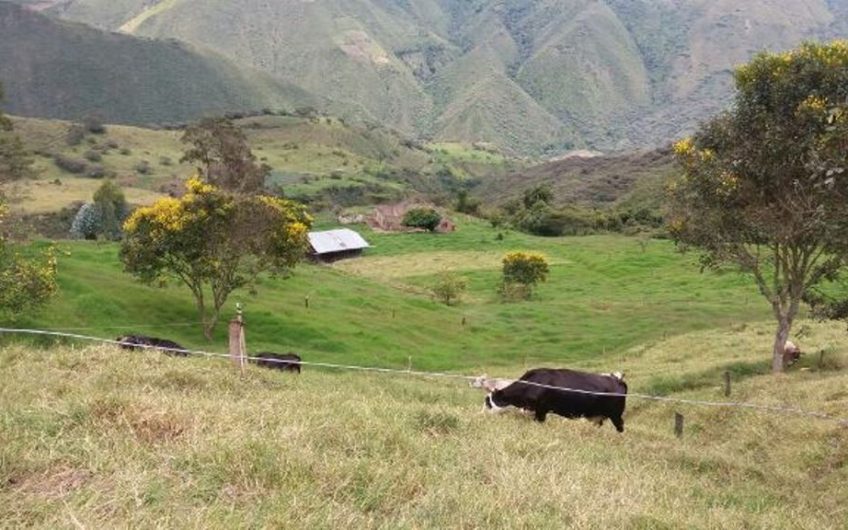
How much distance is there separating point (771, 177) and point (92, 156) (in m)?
155

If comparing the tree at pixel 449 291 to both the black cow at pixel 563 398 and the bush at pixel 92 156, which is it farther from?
the bush at pixel 92 156

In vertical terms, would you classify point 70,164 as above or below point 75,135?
below

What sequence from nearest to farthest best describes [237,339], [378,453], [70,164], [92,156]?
[378,453] → [237,339] → [70,164] → [92,156]

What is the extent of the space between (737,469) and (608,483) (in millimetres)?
5027

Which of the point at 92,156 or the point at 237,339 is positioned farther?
the point at 92,156

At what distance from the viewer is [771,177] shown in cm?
2405

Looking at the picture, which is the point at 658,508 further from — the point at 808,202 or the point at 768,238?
the point at 768,238

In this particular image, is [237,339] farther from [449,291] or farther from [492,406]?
[449,291]

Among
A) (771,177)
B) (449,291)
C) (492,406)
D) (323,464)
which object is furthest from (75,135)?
(323,464)

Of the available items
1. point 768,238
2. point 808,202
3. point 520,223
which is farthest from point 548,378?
point 520,223

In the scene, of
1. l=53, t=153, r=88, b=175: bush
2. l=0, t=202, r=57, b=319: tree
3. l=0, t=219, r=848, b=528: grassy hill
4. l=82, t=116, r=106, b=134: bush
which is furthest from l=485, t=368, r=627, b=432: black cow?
l=82, t=116, r=106, b=134: bush

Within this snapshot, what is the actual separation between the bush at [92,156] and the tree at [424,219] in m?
76.3

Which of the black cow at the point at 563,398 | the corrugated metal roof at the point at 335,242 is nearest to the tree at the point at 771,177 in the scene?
the black cow at the point at 563,398

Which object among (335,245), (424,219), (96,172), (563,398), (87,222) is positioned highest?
(96,172)
